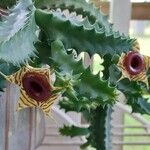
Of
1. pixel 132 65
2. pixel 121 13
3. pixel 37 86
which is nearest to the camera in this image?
pixel 37 86

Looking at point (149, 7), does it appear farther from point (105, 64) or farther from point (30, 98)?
point (30, 98)

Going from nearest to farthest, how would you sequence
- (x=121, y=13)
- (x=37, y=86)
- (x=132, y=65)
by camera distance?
(x=37, y=86)
(x=132, y=65)
(x=121, y=13)

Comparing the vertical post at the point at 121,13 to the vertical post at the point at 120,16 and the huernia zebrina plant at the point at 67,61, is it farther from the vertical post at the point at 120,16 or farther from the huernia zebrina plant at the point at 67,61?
the huernia zebrina plant at the point at 67,61

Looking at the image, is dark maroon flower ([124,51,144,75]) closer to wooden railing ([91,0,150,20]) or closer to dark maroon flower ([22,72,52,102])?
dark maroon flower ([22,72,52,102])

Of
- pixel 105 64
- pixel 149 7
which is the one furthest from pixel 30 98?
pixel 149 7

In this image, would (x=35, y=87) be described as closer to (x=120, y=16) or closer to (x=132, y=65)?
(x=132, y=65)

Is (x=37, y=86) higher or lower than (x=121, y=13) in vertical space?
lower

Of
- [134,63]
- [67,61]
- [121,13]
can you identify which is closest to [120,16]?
[121,13]

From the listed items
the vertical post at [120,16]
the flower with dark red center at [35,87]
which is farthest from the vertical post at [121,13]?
the flower with dark red center at [35,87]

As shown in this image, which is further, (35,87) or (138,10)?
(138,10)
